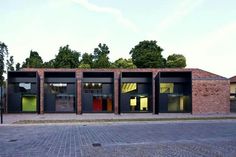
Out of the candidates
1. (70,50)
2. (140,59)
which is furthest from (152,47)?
(70,50)

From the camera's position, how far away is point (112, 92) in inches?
1563

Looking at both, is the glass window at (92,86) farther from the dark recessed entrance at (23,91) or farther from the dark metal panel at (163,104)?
the dark metal panel at (163,104)

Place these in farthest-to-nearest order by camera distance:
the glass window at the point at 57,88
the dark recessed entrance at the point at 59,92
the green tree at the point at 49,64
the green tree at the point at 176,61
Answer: the green tree at the point at 176,61 → the green tree at the point at 49,64 → the glass window at the point at 57,88 → the dark recessed entrance at the point at 59,92

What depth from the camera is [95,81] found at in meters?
39.4

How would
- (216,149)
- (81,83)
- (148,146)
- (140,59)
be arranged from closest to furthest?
(216,149), (148,146), (81,83), (140,59)

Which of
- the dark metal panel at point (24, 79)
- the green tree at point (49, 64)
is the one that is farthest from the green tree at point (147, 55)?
the dark metal panel at point (24, 79)

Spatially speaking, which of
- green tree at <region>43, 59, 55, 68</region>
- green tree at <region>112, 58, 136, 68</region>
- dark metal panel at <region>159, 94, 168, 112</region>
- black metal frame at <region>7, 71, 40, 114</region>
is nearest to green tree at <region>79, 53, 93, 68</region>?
green tree at <region>112, 58, 136, 68</region>

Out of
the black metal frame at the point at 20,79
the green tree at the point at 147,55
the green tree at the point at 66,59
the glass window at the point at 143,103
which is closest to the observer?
the black metal frame at the point at 20,79

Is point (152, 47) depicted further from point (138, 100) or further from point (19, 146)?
point (19, 146)

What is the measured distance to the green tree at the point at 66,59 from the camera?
65.4 m

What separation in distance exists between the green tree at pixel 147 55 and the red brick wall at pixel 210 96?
1289 inches

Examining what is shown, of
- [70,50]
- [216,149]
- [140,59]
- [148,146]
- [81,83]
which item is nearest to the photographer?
[216,149]

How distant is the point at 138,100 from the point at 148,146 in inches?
1059

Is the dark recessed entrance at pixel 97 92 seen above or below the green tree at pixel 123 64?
below
